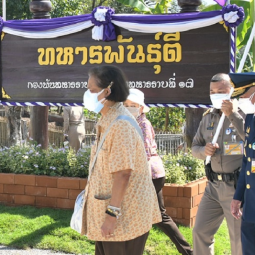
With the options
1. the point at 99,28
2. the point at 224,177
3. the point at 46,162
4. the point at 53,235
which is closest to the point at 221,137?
→ the point at 224,177

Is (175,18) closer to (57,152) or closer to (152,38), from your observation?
(152,38)

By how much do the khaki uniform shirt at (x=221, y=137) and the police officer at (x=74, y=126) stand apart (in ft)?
20.0

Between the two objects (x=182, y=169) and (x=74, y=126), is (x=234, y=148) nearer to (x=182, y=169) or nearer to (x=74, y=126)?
(x=182, y=169)

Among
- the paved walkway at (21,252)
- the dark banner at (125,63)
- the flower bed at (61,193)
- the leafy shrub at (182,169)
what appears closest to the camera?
the paved walkway at (21,252)

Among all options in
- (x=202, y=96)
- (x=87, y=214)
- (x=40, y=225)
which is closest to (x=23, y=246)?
(x=40, y=225)

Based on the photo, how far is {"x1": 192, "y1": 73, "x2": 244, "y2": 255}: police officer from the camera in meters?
4.48

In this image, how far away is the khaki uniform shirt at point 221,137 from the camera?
14.3 ft

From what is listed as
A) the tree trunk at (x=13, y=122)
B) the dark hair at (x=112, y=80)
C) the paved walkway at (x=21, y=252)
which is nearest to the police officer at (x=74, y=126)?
the tree trunk at (x=13, y=122)

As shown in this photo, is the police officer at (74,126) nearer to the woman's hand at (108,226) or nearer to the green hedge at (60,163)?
the green hedge at (60,163)

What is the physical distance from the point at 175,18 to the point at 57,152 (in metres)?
2.51

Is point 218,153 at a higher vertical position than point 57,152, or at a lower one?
higher

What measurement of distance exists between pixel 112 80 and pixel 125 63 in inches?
142

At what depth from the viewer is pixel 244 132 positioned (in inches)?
165

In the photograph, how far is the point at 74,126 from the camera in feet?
35.8
